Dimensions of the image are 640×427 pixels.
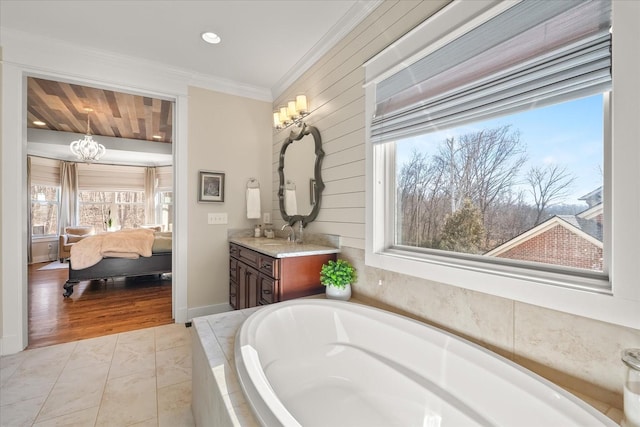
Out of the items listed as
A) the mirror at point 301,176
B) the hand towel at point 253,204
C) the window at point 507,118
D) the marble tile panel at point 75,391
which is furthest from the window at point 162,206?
the window at point 507,118

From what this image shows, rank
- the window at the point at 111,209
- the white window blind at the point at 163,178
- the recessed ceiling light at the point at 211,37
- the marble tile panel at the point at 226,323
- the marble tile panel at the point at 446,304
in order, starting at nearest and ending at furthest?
the marble tile panel at the point at 446,304, the marble tile panel at the point at 226,323, the recessed ceiling light at the point at 211,37, the window at the point at 111,209, the white window blind at the point at 163,178

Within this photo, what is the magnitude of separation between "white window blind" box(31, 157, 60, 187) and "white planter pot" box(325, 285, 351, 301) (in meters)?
7.12

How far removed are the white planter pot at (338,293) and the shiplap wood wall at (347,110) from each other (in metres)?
0.33

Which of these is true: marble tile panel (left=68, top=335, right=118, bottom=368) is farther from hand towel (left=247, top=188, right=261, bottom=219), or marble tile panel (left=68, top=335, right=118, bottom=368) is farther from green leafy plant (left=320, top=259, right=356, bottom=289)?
green leafy plant (left=320, top=259, right=356, bottom=289)

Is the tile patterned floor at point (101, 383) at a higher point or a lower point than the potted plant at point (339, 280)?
lower

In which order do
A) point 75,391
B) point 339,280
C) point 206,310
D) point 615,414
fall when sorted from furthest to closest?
1. point 206,310
2. point 339,280
3. point 75,391
4. point 615,414

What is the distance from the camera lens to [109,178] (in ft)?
23.3

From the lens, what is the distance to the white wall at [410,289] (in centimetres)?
99

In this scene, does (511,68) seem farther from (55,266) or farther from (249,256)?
(55,266)

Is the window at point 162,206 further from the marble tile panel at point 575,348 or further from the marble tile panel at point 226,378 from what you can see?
the marble tile panel at point 575,348

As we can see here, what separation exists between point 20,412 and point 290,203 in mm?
2330

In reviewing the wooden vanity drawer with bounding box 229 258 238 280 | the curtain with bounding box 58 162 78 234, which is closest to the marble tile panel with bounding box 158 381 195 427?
the wooden vanity drawer with bounding box 229 258 238 280

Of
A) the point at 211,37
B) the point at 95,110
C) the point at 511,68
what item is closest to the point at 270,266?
the point at 511,68

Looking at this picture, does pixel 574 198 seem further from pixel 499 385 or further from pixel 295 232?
pixel 295 232
